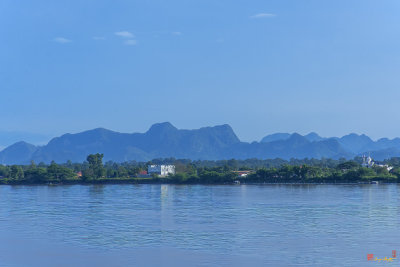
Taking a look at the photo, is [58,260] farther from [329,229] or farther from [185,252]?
[329,229]

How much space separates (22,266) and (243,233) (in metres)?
9.54

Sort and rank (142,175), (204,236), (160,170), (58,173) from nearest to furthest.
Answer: (204,236)
(58,173)
(142,175)
(160,170)

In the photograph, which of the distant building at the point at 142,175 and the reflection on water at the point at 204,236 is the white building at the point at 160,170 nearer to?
the distant building at the point at 142,175

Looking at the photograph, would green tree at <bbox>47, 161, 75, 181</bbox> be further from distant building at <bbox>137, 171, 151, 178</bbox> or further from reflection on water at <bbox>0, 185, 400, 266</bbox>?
reflection on water at <bbox>0, 185, 400, 266</bbox>

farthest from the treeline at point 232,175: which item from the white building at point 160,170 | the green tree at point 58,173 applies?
the white building at point 160,170

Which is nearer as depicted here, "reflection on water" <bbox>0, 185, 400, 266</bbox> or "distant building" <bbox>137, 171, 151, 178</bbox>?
"reflection on water" <bbox>0, 185, 400, 266</bbox>

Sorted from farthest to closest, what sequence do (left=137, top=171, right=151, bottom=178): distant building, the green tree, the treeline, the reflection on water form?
(left=137, top=171, right=151, bottom=178): distant building
the green tree
the treeline
the reflection on water

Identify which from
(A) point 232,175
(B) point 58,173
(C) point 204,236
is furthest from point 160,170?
(C) point 204,236

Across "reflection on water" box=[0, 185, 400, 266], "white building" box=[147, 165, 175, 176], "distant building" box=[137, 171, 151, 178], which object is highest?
"white building" box=[147, 165, 175, 176]

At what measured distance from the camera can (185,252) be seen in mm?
19203

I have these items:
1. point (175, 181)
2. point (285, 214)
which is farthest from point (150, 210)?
point (175, 181)

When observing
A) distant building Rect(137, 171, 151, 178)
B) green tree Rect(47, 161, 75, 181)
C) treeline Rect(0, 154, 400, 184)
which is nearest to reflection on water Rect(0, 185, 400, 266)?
treeline Rect(0, 154, 400, 184)

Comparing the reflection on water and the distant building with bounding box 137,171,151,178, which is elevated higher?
the distant building with bounding box 137,171,151,178

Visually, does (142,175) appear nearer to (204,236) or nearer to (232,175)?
(232,175)
